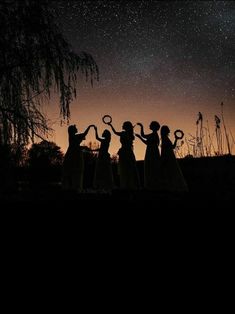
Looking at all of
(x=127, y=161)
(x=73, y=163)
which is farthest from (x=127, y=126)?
(x=73, y=163)

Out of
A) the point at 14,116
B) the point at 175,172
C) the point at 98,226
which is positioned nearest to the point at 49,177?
the point at 175,172

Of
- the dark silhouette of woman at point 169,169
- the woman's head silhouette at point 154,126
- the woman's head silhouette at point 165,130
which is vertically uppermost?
the woman's head silhouette at point 154,126

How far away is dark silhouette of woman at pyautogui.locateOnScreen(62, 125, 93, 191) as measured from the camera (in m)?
10.9

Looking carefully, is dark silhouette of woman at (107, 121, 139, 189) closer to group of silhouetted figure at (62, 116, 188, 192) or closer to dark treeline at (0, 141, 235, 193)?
group of silhouetted figure at (62, 116, 188, 192)

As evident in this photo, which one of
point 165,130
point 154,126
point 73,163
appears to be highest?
point 154,126

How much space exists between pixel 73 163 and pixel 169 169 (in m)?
2.78

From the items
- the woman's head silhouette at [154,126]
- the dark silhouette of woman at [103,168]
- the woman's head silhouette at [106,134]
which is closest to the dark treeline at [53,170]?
the dark silhouette of woman at [103,168]

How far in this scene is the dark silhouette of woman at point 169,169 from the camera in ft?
35.7

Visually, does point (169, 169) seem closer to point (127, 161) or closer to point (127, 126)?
point (127, 161)

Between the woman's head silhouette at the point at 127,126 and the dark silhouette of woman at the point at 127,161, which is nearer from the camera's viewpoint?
the woman's head silhouette at the point at 127,126

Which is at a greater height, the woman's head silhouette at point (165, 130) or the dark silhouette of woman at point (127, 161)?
the woman's head silhouette at point (165, 130)

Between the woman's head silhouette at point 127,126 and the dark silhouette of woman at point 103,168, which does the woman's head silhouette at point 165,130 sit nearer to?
the woman's head silhouette at point 127,126

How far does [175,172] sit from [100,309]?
27.6ft

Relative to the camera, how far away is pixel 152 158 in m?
11.2
